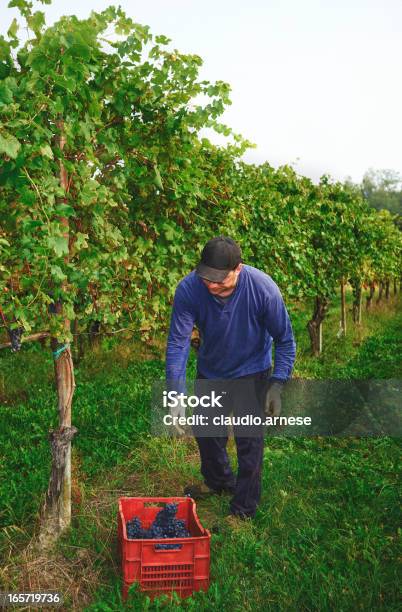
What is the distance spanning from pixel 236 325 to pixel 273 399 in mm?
585

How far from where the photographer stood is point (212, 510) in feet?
15.2

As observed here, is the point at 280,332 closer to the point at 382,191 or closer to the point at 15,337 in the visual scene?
the point at 15,337

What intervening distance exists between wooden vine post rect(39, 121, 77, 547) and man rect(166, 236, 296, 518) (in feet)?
2.37

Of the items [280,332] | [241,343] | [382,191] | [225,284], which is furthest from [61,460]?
[382,191]

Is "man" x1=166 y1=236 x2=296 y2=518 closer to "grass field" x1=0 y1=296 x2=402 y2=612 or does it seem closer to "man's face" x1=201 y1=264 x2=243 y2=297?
"man's face" x1=201 y1=264 x2=243 y2=297

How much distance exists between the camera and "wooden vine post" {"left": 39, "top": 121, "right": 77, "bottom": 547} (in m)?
4.00

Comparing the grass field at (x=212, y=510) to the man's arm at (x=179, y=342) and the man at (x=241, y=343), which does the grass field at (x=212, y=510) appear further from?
the man's arm at (x=179, y=342)

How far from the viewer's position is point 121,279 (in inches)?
190

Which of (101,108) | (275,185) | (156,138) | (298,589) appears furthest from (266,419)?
(275,185)

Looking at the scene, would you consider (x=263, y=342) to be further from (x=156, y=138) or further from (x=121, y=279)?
(x=156, y=138)

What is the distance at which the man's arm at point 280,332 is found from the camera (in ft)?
13.6

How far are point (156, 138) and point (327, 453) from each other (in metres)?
3.51

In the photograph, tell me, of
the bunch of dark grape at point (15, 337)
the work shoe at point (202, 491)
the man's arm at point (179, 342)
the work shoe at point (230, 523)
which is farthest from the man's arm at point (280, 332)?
the bunch of dark grape at point (15, 337)

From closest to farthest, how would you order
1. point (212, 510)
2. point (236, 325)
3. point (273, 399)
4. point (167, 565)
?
point (167, 565) → point (273, 399) → point (236, 325) → point (212, 510)
